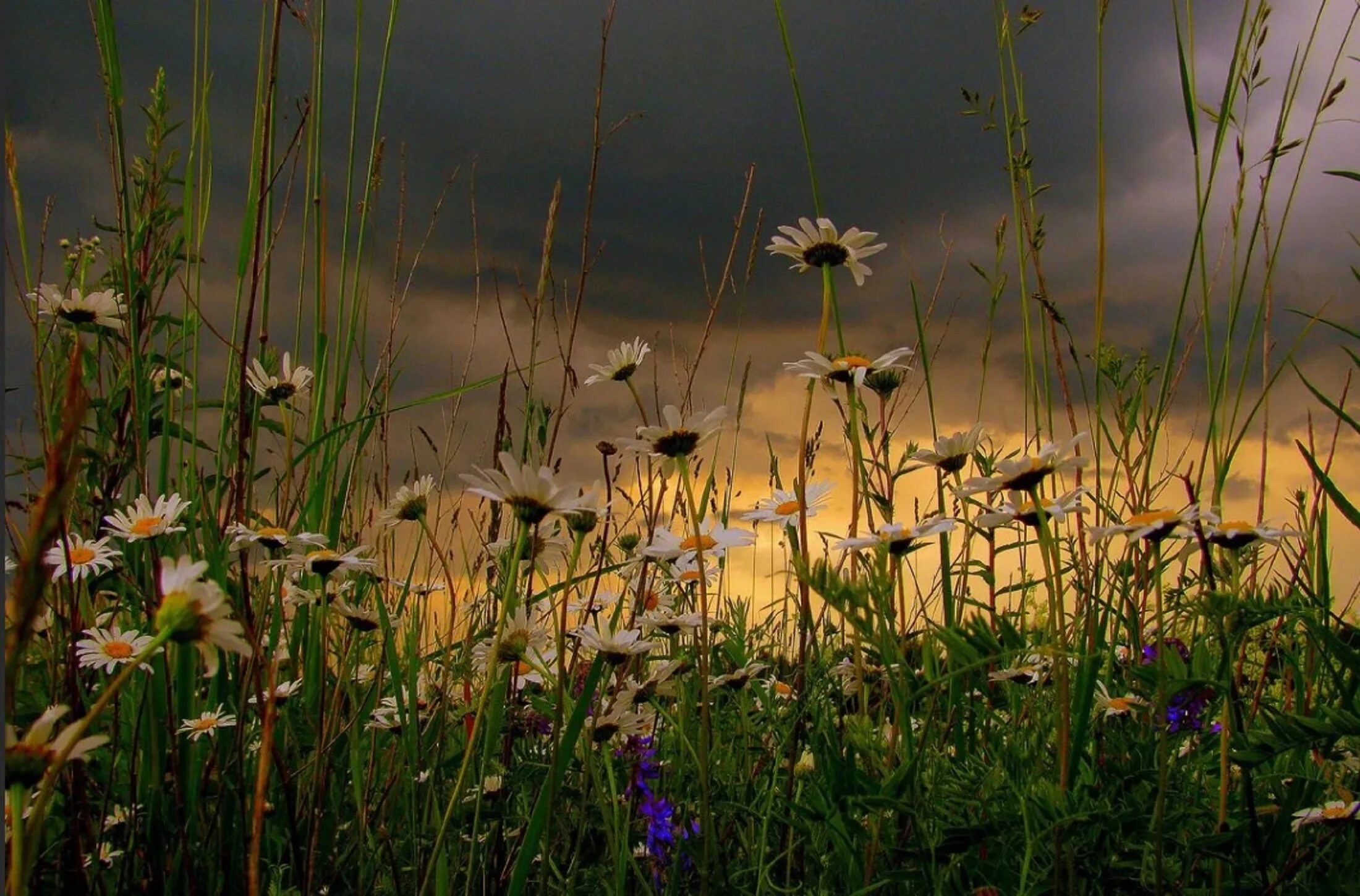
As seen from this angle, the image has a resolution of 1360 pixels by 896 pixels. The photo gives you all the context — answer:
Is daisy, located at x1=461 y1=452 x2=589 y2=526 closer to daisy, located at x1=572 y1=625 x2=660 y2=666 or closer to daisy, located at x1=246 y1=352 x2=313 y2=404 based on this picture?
daisy, located at x1=572 y1=625 x2=660 y2=666

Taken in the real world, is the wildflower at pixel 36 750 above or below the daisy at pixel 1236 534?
below

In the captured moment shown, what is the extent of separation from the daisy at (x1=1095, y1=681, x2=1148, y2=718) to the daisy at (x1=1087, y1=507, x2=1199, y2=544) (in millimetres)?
329

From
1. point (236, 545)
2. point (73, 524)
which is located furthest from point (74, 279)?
point (236, 545)

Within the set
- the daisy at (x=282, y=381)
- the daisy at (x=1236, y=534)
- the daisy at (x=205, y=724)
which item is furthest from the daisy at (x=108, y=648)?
the daisy at (x=1236, y=534)

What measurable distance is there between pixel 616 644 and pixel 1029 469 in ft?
1.62

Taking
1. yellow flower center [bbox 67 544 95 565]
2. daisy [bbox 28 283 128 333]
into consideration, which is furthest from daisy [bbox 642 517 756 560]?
daisy [bbox 28 283 128 333]

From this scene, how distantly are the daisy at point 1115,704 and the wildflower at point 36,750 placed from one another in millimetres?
1141

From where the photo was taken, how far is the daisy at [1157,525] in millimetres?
990

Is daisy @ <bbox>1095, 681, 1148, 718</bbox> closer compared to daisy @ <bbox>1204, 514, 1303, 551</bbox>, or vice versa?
daisy @ <bbox>1204, 514, 1303, 551</bbox>

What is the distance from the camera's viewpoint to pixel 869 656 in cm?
168

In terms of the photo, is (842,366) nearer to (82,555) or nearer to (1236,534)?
(1236,534)

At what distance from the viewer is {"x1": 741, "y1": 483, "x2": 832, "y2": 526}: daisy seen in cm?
126

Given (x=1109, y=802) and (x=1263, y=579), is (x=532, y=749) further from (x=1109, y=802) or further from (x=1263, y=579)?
(x=1263, y=579)

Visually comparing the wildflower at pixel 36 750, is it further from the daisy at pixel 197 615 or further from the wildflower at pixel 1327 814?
the wildflower at pixel 1327 814
